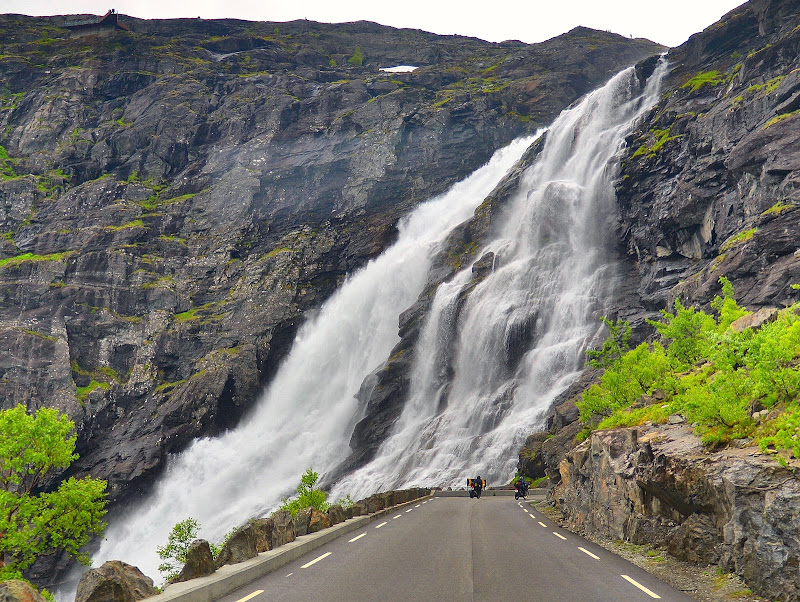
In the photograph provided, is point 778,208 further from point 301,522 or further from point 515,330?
point 301,522

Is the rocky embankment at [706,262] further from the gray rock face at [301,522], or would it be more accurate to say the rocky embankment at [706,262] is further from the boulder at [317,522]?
the gray rock face at [301,522]

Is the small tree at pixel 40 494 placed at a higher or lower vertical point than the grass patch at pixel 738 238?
lower

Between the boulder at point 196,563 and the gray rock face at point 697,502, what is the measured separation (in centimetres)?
924

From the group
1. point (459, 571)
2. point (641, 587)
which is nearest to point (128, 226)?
point (459, 571)

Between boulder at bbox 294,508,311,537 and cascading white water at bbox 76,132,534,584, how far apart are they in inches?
1682

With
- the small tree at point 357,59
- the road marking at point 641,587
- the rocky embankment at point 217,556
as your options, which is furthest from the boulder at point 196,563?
the small tree at point 357,59

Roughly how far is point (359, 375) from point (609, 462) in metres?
54.6

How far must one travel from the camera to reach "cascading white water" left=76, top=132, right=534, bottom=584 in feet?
204

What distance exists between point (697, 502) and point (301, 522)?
9953mm

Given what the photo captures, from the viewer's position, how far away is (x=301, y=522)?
16.3 m

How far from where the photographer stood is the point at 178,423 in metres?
71.8

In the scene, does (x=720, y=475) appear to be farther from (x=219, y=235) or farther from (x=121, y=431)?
(x=219, y=235)

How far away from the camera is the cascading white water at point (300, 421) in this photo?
→ 6216 cm

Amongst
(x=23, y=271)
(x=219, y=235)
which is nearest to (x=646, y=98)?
(x=219, y=235)
